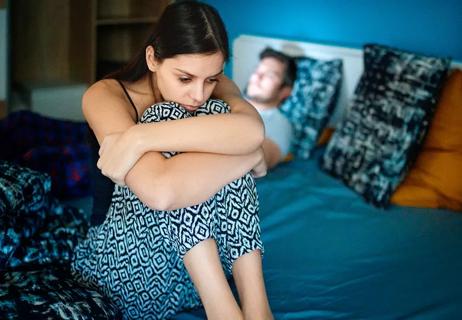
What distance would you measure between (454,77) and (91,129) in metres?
1.29

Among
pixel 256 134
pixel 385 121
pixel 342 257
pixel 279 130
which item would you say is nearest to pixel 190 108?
pixel 256 134

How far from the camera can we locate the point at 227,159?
129 cm

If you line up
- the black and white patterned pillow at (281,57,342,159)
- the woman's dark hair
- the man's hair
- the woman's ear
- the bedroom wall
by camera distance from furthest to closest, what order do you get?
Answer: the bedroom wall, the man's hair, the black and white patterned pillow at (281,57,342,159), the woman's ear, the woman's dark hair

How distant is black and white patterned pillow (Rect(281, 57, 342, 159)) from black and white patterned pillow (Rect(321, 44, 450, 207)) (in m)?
0.21

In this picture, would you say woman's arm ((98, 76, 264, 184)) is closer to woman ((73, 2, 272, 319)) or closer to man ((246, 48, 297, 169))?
woman ((73, 2, 272, 319))

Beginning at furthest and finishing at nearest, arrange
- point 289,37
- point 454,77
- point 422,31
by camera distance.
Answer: point 289,37, point 422,31, point 454,77

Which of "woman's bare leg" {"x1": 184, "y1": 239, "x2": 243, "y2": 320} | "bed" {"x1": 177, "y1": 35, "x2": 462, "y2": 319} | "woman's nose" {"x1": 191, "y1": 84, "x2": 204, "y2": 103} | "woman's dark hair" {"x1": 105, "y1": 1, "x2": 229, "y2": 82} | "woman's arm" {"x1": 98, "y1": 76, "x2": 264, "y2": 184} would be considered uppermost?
"woman's dark hair" {"x1": 105, "y1": 1, "x2": 229, "y2": 82}

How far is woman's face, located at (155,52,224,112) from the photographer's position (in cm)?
131

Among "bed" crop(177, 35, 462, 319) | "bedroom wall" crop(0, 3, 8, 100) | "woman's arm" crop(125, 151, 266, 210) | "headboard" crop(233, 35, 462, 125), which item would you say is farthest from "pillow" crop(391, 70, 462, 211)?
"bedroom wall" crop(0, 3, 8, 100)

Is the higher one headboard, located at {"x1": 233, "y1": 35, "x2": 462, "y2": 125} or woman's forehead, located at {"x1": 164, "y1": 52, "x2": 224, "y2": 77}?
woman's forehead, located at {"x1": 164, "y1": 52, "x2": 224, "y2": 77}

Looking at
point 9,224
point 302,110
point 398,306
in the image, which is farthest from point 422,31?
point 9,224

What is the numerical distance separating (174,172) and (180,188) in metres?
0.05

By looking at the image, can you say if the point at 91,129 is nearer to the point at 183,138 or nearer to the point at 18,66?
the point at 183,138

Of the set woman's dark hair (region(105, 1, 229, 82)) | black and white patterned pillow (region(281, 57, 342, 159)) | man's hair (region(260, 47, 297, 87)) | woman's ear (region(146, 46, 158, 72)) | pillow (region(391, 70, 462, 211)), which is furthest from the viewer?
man's hair (region(260, 47, 297, 87))
